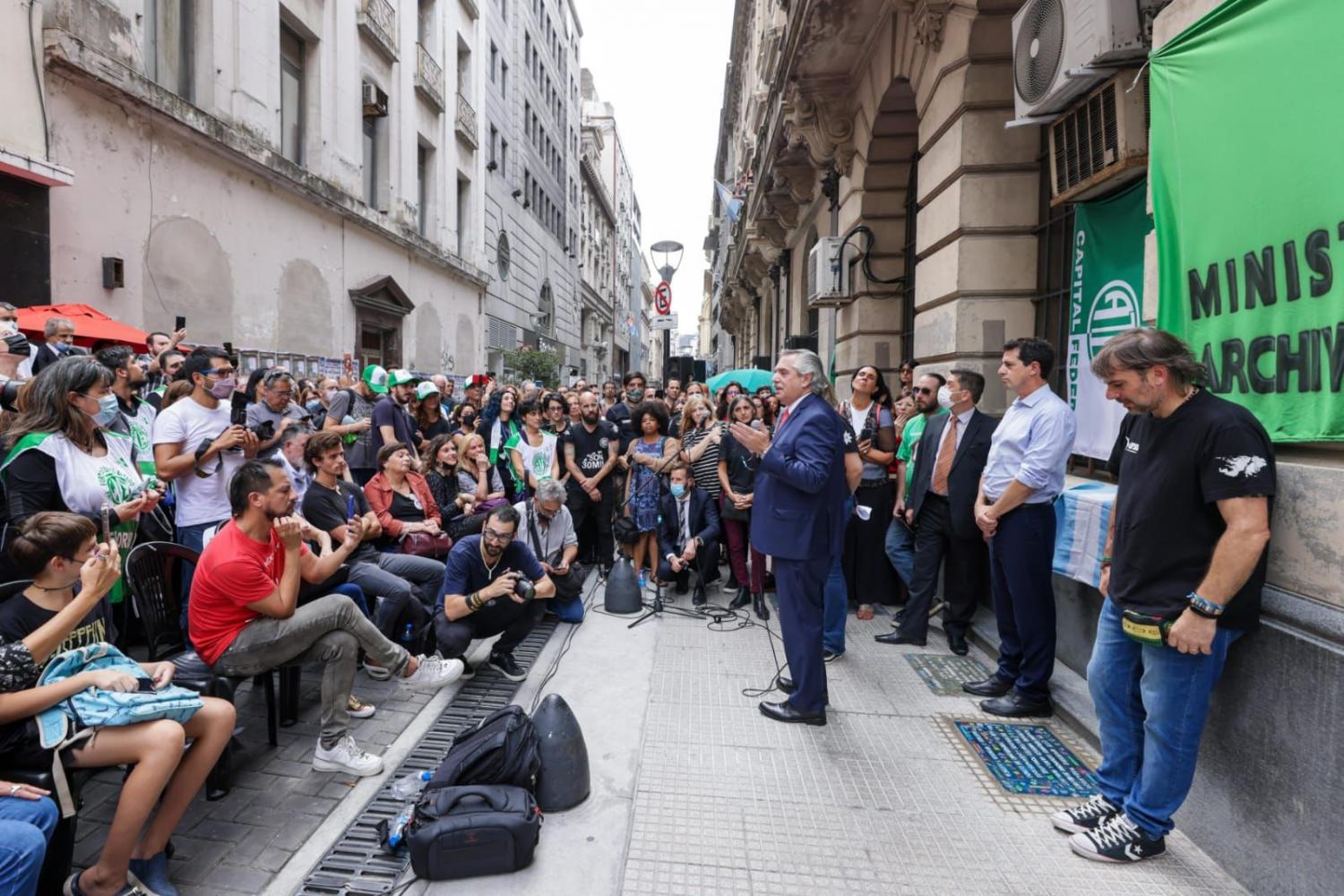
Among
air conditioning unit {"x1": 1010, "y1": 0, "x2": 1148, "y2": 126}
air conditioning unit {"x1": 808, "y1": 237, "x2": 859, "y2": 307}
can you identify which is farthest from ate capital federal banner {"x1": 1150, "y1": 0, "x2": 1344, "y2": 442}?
air conditioning unit {"x1": 808, "y1": 237, "x2": 859, "y2": 307}

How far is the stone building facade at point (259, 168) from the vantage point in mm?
8594

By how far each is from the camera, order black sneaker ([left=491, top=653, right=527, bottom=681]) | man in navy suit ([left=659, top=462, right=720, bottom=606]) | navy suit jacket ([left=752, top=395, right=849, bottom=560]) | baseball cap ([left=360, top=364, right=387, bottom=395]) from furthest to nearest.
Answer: baseball cap ([left=360, top=364, right=387, bottom=395]) → man in navy suit ([left=659, top=462, right=720, bottom=606]) → black sneaker ([left=491, top=653, right=527, bottom=681]) → navy suit jacket ([left=752, top=395, right=849, bottom=560])

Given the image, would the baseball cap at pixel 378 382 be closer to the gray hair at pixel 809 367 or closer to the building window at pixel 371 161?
the gray hair at pixel 809 367

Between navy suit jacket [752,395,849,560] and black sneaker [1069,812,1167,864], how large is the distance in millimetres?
1872

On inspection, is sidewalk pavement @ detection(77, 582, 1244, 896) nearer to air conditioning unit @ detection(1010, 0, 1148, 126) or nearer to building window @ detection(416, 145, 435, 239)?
air conditioning unit @ detection(1010, 0, 1148, 126)

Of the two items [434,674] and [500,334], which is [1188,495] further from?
[500,334]

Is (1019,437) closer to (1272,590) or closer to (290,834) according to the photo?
(1272,590)

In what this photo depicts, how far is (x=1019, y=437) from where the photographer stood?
453 cm

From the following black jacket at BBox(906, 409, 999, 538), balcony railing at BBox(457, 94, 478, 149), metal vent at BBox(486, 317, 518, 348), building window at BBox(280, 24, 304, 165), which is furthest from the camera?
metal vent at BBox(486, 317, 518, 348)

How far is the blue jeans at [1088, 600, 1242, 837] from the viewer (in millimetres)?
→ 2914

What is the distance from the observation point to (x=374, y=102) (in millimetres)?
16875

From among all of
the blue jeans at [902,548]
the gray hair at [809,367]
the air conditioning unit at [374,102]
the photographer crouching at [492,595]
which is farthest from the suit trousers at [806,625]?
the air conditioning unit at [374,102]

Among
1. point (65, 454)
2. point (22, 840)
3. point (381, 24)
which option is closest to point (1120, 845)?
point (22, 840)

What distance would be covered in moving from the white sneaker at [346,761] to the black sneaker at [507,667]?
4.51 feet
